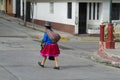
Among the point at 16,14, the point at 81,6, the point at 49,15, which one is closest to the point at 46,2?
the point at 49,15

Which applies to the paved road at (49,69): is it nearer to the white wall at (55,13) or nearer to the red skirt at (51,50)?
the red skirt at (51,50)

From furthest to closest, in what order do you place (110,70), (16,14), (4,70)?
(16,14)
(110,70)
(4,70)

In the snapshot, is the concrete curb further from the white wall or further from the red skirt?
the white wall

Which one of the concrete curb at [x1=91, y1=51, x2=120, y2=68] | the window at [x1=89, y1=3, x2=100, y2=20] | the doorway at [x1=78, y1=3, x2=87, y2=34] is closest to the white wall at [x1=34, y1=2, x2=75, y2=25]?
the doorway at [x1=78, y1=3, x2=87, y2=34]

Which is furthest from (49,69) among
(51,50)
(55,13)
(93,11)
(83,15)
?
(55,13)

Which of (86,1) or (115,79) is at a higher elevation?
(86,1)

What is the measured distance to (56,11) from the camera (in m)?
36.7

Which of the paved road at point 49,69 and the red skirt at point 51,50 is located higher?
the red skirt at point 51,50

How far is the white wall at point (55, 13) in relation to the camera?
1361 inches

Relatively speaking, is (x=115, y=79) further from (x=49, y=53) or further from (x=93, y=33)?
(x=93, y=33)

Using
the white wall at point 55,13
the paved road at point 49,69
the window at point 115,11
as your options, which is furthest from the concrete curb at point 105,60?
the window at point 115,11

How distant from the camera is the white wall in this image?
34.6 metres

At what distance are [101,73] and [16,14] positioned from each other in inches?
1441

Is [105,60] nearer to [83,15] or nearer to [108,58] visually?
[108,58]
